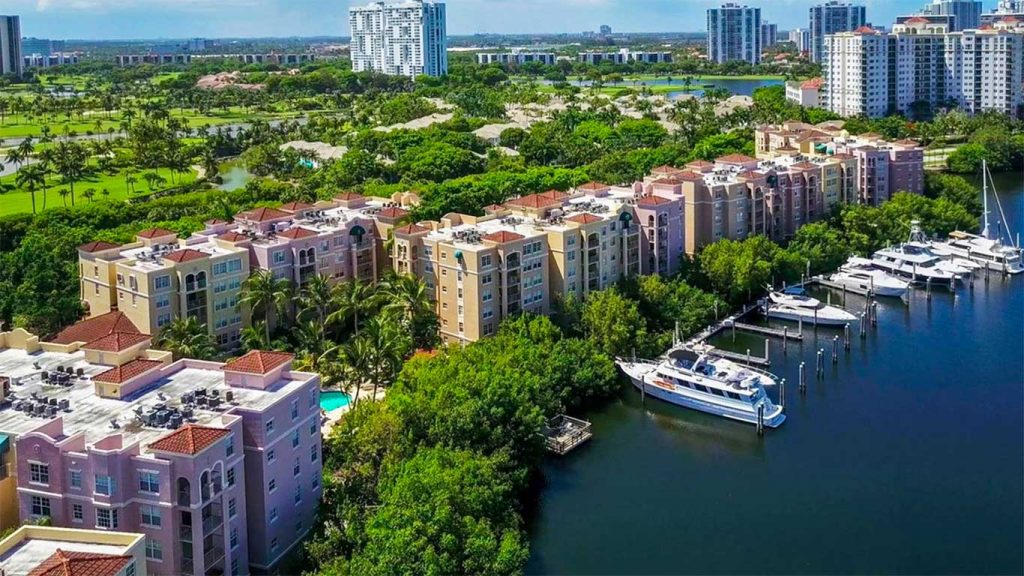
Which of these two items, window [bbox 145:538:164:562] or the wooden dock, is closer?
window [bbox 145:538:164:562]

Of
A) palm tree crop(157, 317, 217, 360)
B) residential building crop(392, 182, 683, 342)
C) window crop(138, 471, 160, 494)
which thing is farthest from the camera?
residential building crop(392, 182, 683, 342)

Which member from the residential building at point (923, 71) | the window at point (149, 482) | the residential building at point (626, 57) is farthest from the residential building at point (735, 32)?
the window at point (149, 482)

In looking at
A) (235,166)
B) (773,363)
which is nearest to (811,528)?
(773,363)

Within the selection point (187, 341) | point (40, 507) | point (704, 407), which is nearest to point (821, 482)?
point (704, 407)

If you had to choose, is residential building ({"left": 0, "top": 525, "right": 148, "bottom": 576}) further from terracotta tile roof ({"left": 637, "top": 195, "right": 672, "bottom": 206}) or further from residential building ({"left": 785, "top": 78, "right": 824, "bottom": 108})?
residential building ({"left": 785, "top": 78, "right": 824, "bottom": 108})

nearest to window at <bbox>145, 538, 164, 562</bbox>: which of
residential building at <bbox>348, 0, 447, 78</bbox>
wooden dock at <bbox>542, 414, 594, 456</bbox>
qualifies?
wooden dock at <bbox>542, 414, 594, 456</bbox>

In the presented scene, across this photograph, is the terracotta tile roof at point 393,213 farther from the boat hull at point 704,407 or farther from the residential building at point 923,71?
the residential building at point 923,71

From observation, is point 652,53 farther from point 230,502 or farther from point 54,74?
point 230,502
